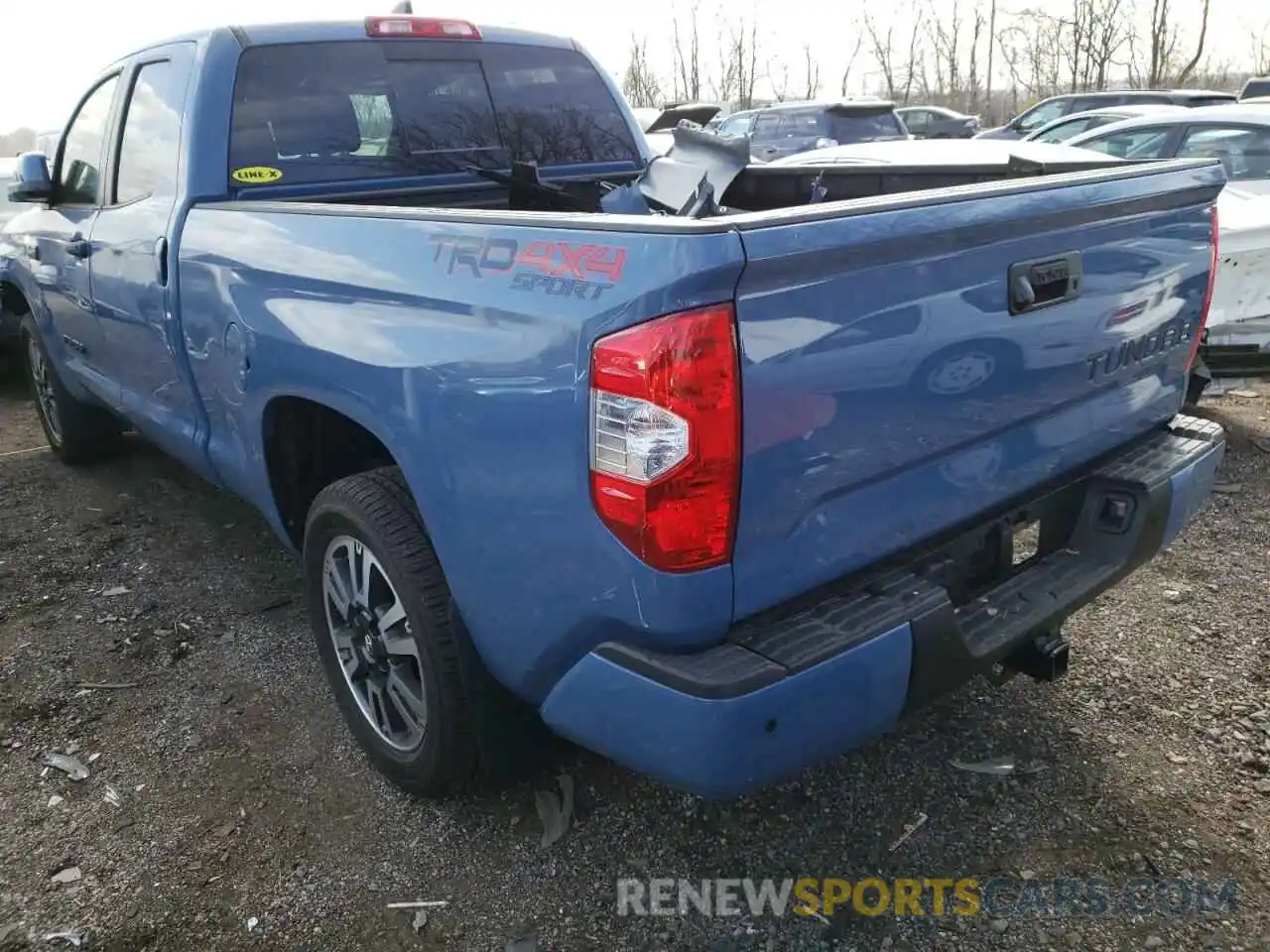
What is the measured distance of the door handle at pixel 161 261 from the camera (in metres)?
3.25

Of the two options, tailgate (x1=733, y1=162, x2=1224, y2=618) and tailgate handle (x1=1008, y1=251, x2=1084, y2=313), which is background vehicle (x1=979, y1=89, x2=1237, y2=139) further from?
tailgate handle (x1=1008, y1=251, x2=1084, y2=313)

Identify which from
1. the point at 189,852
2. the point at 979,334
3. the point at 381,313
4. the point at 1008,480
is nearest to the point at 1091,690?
the point at 1008,480

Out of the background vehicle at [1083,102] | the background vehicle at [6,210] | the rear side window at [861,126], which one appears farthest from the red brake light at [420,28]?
the background vehicle at [1083,102]

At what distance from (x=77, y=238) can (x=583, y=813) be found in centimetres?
315

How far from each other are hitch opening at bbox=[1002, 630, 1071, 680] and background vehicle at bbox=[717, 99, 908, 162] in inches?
559

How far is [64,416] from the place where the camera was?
207 inches

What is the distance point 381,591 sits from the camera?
8.65ft

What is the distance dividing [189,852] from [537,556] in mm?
1370

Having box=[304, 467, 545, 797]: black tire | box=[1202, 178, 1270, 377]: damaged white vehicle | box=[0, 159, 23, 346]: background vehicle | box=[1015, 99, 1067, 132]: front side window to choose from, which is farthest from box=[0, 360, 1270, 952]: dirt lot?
box=[1015, 99, 1067, 132]: front side window

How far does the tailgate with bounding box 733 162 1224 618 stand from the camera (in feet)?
5.77

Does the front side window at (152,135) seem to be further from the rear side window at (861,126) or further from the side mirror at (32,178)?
the rear side window at (861,126)

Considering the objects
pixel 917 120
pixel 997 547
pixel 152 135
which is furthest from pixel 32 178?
pixel 917 120

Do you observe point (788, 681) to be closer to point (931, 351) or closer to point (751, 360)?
point (751, 360)

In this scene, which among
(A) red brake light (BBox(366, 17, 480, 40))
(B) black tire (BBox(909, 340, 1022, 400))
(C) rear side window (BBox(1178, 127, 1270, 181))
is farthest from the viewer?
(C) rear side window (BBox(1178, 127, 1270, 181))
